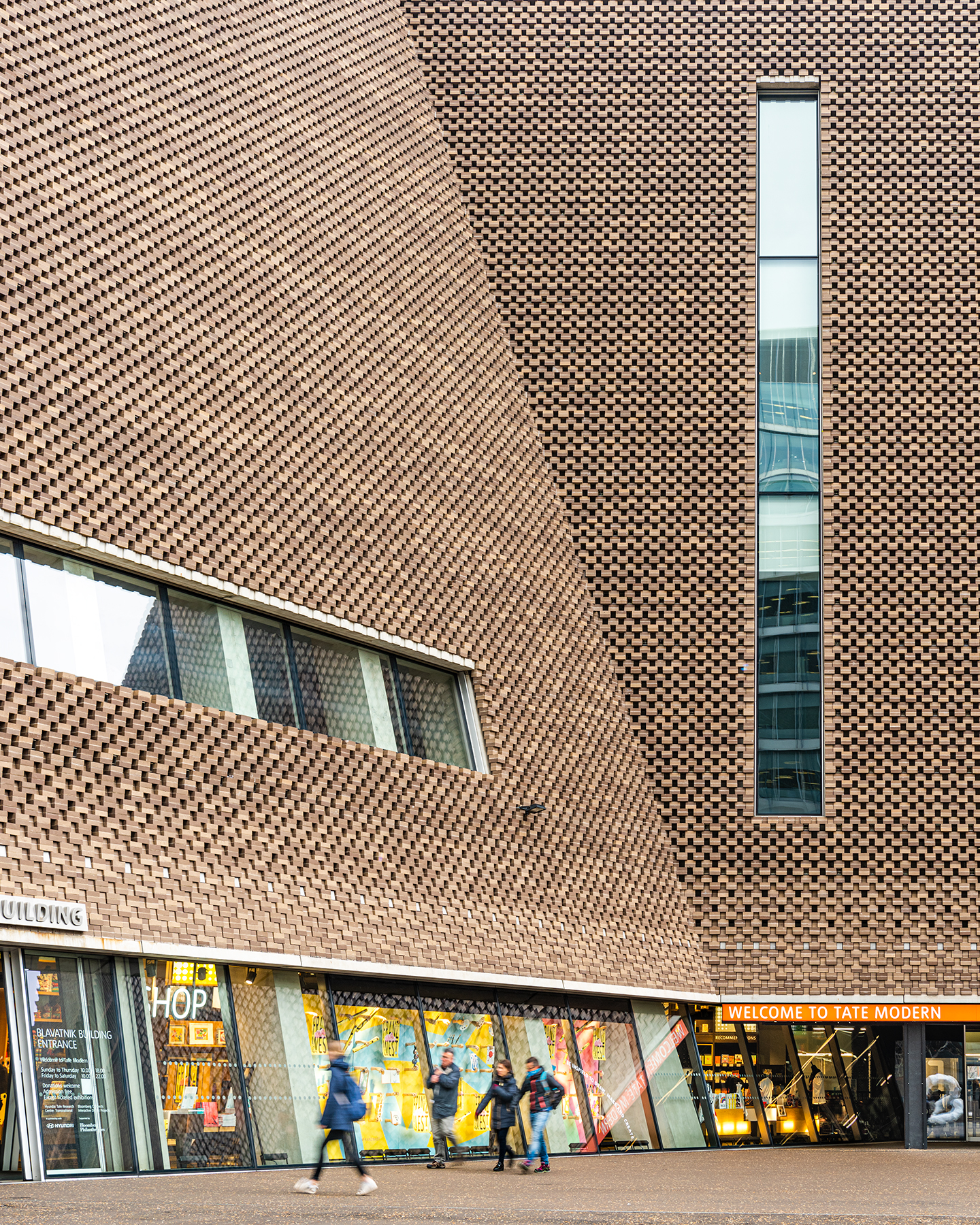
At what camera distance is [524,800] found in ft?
75.2

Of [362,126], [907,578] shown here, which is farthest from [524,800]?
[362,126]

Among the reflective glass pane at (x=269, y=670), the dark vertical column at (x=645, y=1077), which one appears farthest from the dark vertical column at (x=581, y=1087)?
the reflective glass pane at (x=269, y=670)

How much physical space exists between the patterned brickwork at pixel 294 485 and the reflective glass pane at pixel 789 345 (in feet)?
13.9

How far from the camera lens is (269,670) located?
19.0 metres

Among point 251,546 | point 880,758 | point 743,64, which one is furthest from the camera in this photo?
point 743,64

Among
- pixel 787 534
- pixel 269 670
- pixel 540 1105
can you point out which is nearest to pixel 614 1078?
pixel 540 1105

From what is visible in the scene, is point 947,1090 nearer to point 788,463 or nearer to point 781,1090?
point 781,1090

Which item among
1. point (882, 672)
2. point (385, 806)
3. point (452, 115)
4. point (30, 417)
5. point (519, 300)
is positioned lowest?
point (385, 806)

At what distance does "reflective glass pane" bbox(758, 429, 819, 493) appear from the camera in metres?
27.4

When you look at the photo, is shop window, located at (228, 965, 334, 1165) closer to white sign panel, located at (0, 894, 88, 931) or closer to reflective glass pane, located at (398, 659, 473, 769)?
white sign panel, located at (0, 894, 88, 931)

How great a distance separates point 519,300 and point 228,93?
766cm

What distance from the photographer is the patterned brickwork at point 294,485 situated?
53.6 feet

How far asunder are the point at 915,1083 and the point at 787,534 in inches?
363

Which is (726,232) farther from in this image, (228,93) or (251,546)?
(251,546)
